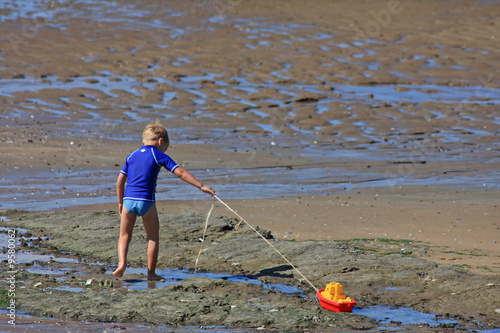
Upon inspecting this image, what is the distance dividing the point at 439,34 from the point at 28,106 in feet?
50.0

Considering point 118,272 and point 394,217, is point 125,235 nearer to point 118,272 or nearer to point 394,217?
point 118,272

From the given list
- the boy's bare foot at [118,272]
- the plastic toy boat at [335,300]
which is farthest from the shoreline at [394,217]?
the boy's bare foot at [118,272]

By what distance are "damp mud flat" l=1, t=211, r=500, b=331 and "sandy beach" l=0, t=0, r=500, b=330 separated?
0.21 ft

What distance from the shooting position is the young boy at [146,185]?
6586 mm

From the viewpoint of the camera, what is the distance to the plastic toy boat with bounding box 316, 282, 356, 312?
5774 mm

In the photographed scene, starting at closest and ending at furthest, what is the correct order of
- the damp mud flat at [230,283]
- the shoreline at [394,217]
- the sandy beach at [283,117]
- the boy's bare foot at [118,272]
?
the damp mud flat at [230,283]
the boy's bare foot at [118,272]
the shoreline at [394,217]
the sandy beach at [283,117]

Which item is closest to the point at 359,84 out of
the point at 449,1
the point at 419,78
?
the point at 419,78

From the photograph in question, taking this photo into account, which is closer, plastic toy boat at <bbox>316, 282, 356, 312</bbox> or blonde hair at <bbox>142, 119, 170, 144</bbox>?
plastic toy boat at <bbox>316, 282, 356, 312</bbox>

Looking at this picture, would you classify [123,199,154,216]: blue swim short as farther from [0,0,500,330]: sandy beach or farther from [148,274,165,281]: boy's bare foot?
[0,0,500,330]: sandy beach

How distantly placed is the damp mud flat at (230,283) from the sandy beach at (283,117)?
0.06m

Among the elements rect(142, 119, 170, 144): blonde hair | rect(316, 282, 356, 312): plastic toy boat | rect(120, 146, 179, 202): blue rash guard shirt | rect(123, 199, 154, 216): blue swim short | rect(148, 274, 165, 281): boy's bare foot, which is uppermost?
rect(142, 119, 170, 144): blonde hair

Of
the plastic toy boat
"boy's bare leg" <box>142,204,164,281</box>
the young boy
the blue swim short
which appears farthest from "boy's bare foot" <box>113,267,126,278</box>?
the plastic toy boat

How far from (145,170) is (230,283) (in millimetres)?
1265

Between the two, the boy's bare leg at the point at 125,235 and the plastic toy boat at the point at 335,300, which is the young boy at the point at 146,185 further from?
the plastic toy boat at the point at 335,300
